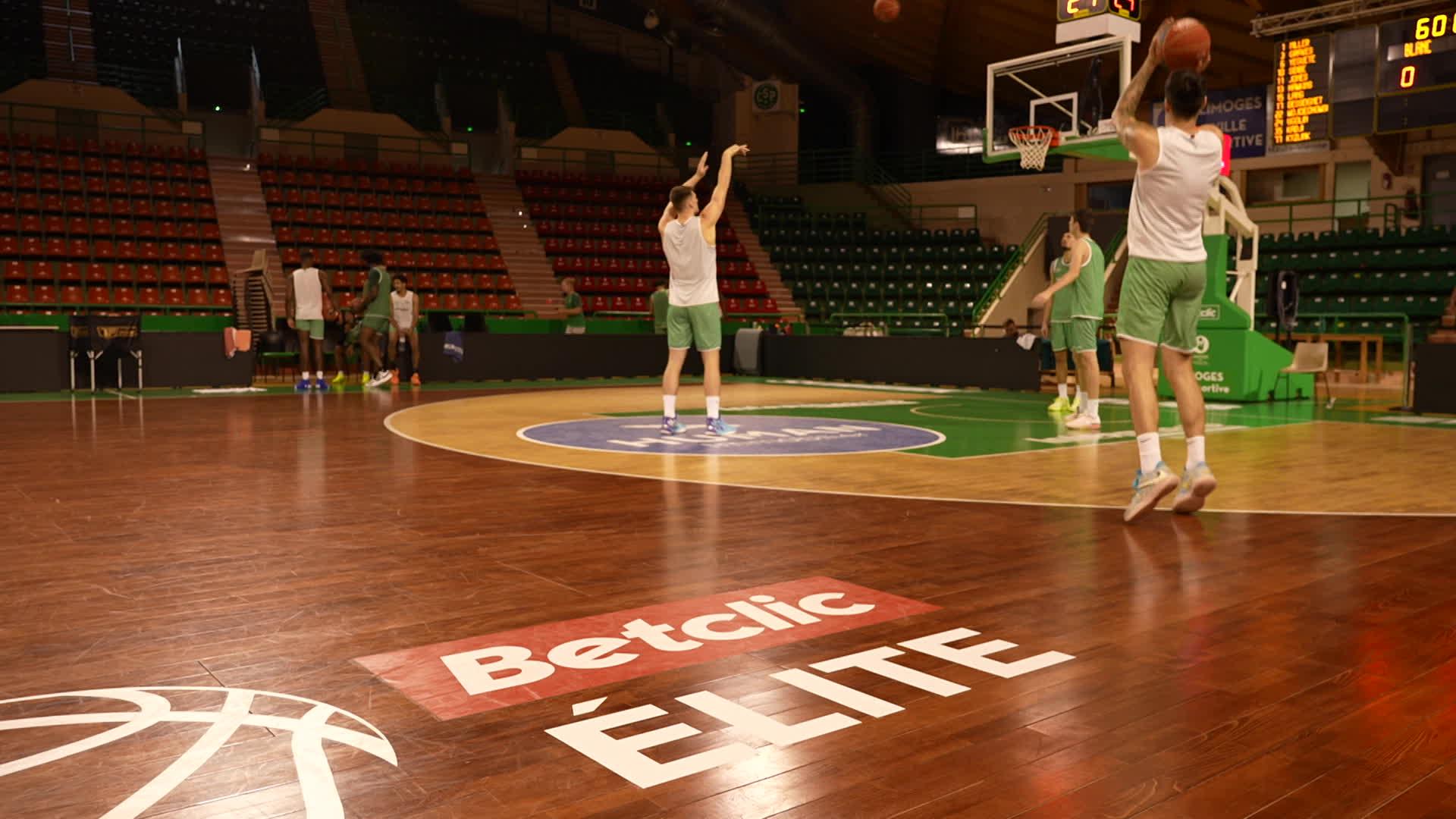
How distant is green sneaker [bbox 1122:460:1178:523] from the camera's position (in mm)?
4508

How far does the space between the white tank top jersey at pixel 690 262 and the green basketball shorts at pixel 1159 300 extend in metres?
3.42

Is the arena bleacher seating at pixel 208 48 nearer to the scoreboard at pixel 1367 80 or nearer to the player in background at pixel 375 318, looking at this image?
the player in background at pixel 375 318

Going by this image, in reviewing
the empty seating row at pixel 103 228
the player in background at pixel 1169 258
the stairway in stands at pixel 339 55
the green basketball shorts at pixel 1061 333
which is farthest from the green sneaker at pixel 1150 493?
the stairway in stands at pixel 339 55

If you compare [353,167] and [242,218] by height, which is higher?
[353,167]

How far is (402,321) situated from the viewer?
578 inches

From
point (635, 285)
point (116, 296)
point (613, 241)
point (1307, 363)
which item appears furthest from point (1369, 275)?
point (116, 296)

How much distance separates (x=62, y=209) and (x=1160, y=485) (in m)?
19.9

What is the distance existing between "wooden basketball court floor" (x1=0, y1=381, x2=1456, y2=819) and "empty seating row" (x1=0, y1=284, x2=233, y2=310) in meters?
12.9

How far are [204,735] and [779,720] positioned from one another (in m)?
1.11

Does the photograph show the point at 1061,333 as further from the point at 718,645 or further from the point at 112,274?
the point at 112,274

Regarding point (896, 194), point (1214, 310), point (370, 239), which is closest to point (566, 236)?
point (370, 239)

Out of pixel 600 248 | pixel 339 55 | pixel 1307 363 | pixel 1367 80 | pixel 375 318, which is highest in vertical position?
pixel 339 55

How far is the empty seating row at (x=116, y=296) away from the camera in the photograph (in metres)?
17.0

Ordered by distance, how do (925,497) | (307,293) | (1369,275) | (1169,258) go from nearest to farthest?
(1169,258), (925,497), (307,293), (1369,275)
